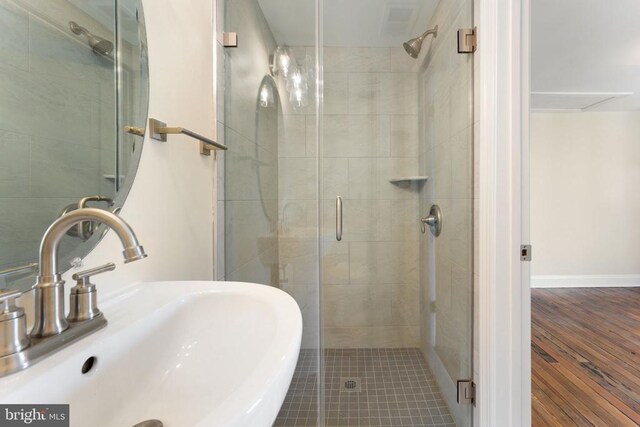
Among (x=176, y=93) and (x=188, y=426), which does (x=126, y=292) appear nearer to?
(x=188, y=426)

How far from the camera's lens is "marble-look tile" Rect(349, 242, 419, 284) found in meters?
1.77

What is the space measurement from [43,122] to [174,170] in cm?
44

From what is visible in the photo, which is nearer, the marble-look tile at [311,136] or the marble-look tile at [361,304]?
the marble-look tile at [311,136]

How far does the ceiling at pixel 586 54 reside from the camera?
176 centimetres

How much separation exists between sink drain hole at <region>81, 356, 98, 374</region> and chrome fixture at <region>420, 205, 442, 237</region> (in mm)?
1510

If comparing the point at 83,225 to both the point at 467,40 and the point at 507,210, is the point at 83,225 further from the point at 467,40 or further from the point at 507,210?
the point at 467,40

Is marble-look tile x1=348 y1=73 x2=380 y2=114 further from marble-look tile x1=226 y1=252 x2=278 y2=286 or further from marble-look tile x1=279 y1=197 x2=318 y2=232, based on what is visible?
marble-look tile x1=226 y1=252 x2=278 y2=286

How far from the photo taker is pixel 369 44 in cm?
172

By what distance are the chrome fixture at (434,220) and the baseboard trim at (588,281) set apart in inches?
115

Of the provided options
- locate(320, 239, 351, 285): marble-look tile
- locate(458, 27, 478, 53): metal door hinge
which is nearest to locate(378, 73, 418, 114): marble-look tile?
locate(458, 27, 478, 53): metal door hinge

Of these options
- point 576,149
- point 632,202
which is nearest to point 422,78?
point 576,149

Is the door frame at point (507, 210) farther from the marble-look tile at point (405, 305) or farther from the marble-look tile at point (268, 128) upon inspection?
the marble-look tile at point (268, 128)

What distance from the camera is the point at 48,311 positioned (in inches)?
16.6

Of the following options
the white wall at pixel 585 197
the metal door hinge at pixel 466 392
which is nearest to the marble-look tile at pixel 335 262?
the metal door hinge at pixel 466 392
